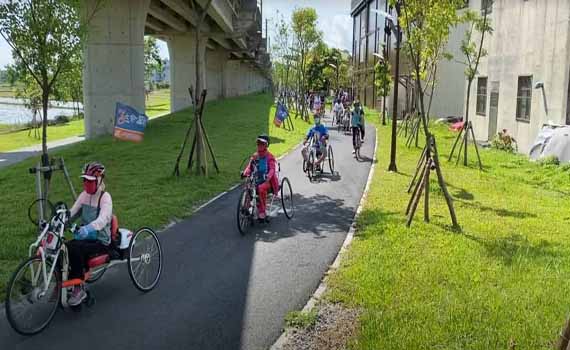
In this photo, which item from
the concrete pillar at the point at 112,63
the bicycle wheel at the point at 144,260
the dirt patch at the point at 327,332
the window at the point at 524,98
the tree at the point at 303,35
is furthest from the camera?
the tree at the point at 303,35

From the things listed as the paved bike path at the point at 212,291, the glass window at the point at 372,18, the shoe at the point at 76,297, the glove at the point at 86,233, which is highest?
the glass window at the point at 372,18

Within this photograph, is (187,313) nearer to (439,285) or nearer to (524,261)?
(439,285)

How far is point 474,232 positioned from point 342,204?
3.17 m

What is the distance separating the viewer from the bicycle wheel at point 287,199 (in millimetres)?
10102

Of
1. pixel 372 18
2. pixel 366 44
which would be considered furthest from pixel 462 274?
pixel 366 44

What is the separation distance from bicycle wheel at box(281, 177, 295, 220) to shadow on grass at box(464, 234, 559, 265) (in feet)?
10.2

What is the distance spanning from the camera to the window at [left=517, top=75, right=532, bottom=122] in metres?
19.7

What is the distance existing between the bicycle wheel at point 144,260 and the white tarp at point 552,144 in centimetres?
1294

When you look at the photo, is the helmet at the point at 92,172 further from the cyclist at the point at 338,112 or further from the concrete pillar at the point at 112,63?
the cyclist at the point at 338,112

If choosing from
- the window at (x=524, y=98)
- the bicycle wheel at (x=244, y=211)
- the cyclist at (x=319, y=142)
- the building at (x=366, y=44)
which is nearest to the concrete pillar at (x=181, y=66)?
the building at (x=366, y=44)

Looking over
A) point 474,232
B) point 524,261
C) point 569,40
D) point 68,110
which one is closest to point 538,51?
point 569,40

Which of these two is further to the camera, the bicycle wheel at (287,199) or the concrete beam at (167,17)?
Result: the concrete beam at (167,17)

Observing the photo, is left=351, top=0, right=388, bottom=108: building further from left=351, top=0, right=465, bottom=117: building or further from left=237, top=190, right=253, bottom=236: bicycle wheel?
left=237, top=190, right=253, bottom=236: bicycle wheel

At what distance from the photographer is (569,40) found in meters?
16.5
